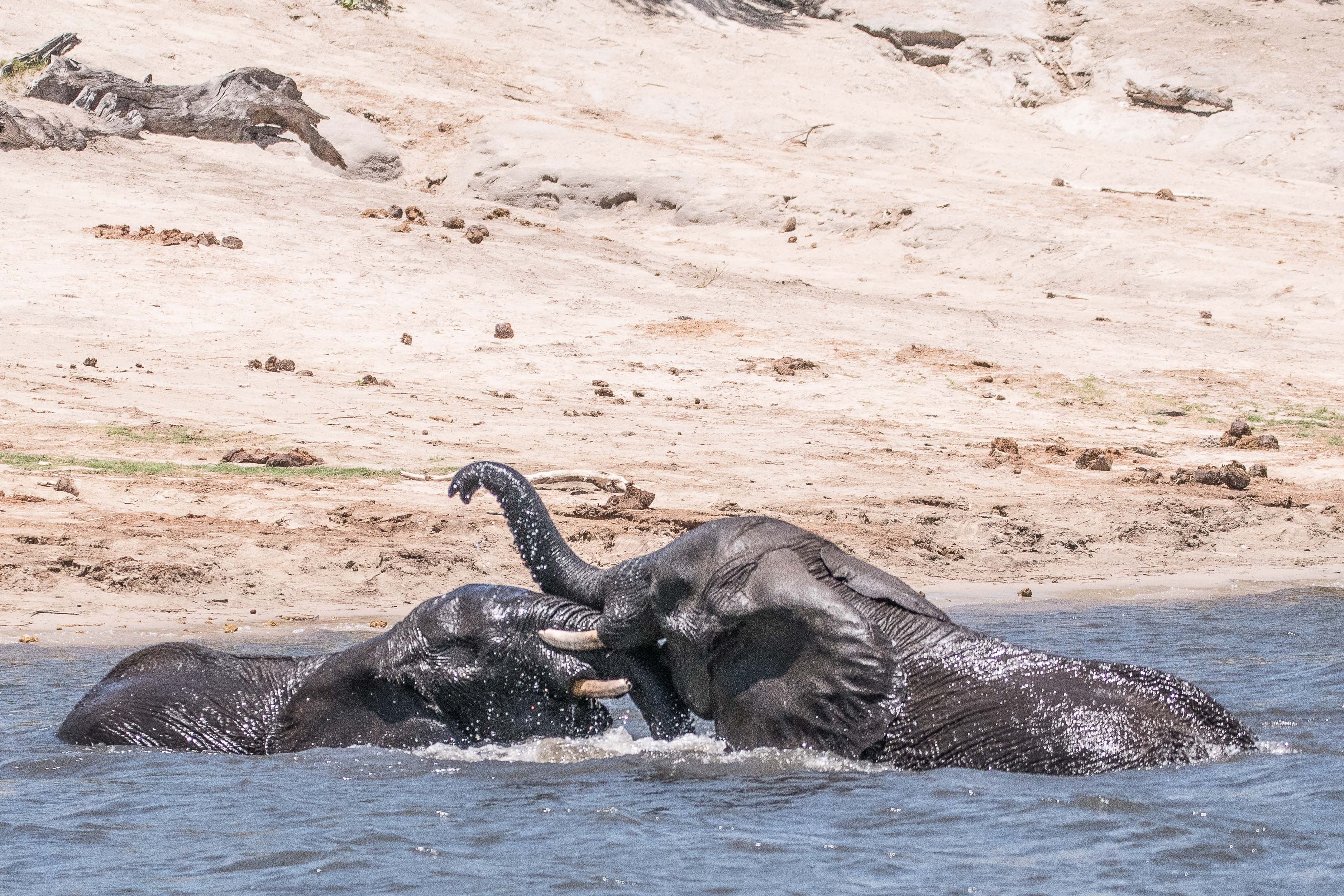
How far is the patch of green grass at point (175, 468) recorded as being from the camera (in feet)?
34.2

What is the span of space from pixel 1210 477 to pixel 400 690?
8306 millimetres

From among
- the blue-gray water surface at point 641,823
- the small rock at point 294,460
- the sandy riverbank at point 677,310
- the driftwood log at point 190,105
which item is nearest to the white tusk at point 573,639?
the blue-gray water surface at point 641,823

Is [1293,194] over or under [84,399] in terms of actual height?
over

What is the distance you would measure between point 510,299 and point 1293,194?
1375 centimetres

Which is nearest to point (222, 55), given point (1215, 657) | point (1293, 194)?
point (1293, 194)

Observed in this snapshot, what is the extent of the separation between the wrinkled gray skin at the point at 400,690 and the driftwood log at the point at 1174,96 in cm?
2857

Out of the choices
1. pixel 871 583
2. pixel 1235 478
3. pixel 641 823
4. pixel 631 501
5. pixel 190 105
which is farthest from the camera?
pixel 190 105

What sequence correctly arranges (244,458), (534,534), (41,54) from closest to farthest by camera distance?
(534,534), (244,458), (41,54)

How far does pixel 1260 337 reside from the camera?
18.2 meters

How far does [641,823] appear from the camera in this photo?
5.20 m

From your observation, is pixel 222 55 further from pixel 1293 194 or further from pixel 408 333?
pixel 1293 194

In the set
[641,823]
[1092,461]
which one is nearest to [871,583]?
[641,823]

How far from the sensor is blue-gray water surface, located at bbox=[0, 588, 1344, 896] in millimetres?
4605

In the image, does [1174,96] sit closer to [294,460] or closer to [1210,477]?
[1210,477]
